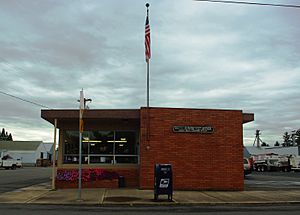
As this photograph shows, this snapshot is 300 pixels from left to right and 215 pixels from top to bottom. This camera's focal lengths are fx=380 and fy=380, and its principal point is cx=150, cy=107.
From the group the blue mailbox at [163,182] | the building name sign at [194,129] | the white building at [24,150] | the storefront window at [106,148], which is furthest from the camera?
the white building at [24,150]

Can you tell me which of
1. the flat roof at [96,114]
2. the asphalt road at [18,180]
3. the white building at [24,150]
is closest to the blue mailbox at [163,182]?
the flat roof at [96,114]

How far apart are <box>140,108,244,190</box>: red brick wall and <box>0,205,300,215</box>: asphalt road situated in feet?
18.4

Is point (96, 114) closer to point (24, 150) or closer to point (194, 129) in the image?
point (194, 129)

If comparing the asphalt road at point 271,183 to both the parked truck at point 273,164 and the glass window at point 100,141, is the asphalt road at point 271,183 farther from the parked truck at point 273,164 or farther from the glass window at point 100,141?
the parked truck at point 273,164

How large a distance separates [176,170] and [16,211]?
9.05 meters

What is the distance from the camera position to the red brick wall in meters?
19.3

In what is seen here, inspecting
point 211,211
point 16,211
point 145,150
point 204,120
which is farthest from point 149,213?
point 204,120

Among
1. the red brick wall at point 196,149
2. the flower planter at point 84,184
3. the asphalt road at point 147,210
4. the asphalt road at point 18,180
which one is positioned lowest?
the asphalt road at point 18,180

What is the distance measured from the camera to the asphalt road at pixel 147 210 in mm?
12102

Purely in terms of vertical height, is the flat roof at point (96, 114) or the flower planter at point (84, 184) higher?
the flat roof at point (96, 114)

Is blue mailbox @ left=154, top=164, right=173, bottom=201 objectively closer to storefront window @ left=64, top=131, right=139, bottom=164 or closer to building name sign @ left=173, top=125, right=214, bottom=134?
building name sign @ left=173, top=125, right=214, bottom=134

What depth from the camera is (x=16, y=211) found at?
1220 centimetres

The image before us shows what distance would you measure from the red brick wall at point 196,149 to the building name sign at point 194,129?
6.7 inches

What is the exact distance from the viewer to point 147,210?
1272 cm
